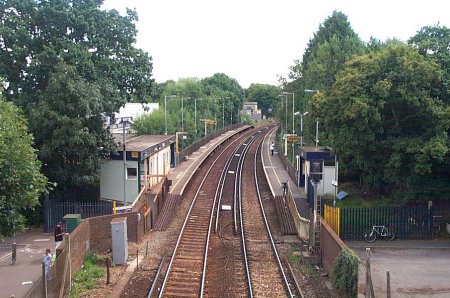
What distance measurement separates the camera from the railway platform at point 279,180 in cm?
2766

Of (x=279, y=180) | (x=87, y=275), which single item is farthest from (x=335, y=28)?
(x=87, y=275)

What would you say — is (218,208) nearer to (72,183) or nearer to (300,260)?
(72,183)

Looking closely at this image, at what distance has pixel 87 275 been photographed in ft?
55.7

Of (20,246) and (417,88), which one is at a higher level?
(417,88)

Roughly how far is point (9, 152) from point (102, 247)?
22.1ft

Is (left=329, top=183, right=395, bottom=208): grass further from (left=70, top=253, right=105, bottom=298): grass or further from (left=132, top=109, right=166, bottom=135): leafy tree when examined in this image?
(left=132, top=109, right=166, bottom=135): leafy tree

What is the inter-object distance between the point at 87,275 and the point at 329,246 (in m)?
7.73

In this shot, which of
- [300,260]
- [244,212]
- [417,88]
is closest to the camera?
[300,260]

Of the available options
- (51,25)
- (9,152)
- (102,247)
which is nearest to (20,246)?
(102,247)

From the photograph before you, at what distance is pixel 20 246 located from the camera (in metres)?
21.3

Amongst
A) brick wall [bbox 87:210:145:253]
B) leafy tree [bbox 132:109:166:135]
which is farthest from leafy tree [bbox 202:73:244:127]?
brick wall [bbox 87:210:145:253]

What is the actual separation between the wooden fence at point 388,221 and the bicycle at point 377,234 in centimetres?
19

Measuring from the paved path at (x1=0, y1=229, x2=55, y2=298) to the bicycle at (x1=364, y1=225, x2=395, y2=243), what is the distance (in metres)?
12.7

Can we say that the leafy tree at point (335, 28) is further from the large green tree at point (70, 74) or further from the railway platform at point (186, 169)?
the large green tree at point (70, 74)
